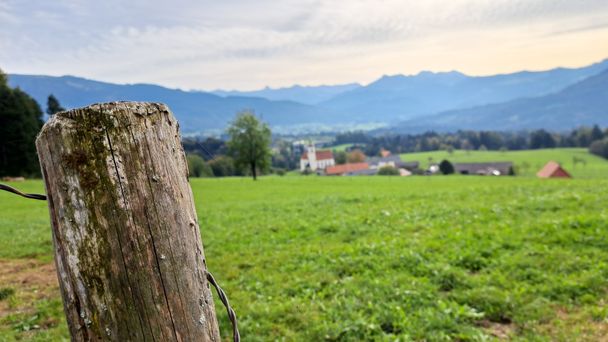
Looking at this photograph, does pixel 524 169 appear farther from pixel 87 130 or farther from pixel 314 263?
pixel 87 130

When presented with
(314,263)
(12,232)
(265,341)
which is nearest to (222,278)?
(314,263)

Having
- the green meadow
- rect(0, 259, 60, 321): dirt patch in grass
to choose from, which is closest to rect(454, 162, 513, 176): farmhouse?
the green meadow

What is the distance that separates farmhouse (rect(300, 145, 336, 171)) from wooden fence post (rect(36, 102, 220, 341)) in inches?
5312

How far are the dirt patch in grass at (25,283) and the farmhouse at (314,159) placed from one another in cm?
12736

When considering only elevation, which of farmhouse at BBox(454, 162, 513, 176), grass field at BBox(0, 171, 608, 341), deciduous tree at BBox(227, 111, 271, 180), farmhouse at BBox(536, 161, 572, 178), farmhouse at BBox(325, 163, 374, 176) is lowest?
farmhouse at BBox(454, 162, 513, 176)

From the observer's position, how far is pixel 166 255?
149 centimetres

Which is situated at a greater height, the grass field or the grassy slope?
the grass field

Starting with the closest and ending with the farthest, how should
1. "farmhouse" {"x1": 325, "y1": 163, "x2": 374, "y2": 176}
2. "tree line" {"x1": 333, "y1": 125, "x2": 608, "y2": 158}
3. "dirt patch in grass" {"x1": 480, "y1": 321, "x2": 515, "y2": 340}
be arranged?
"dirt patch in grass" {"x1": 480, "y1": 321, "x2": 515, "y2": 340}, "farmhouse" {"x1": 325, "y1": 163, "x2": 374, "y2": 176}, "tree line" {"x1": 333, "y1": 125, "x2": 608, "y2": 158}

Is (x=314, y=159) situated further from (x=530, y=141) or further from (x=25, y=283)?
(x=25, y=283)

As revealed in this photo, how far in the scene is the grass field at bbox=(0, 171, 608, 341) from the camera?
5.48m

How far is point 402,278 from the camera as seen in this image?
7.01m

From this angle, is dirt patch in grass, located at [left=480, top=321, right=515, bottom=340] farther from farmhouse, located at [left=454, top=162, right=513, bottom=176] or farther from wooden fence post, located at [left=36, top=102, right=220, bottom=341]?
farmhouse, located at [left=454, top=162, right=513, bottom=176]

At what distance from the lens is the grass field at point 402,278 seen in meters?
5.48

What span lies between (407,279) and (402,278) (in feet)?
0.29
